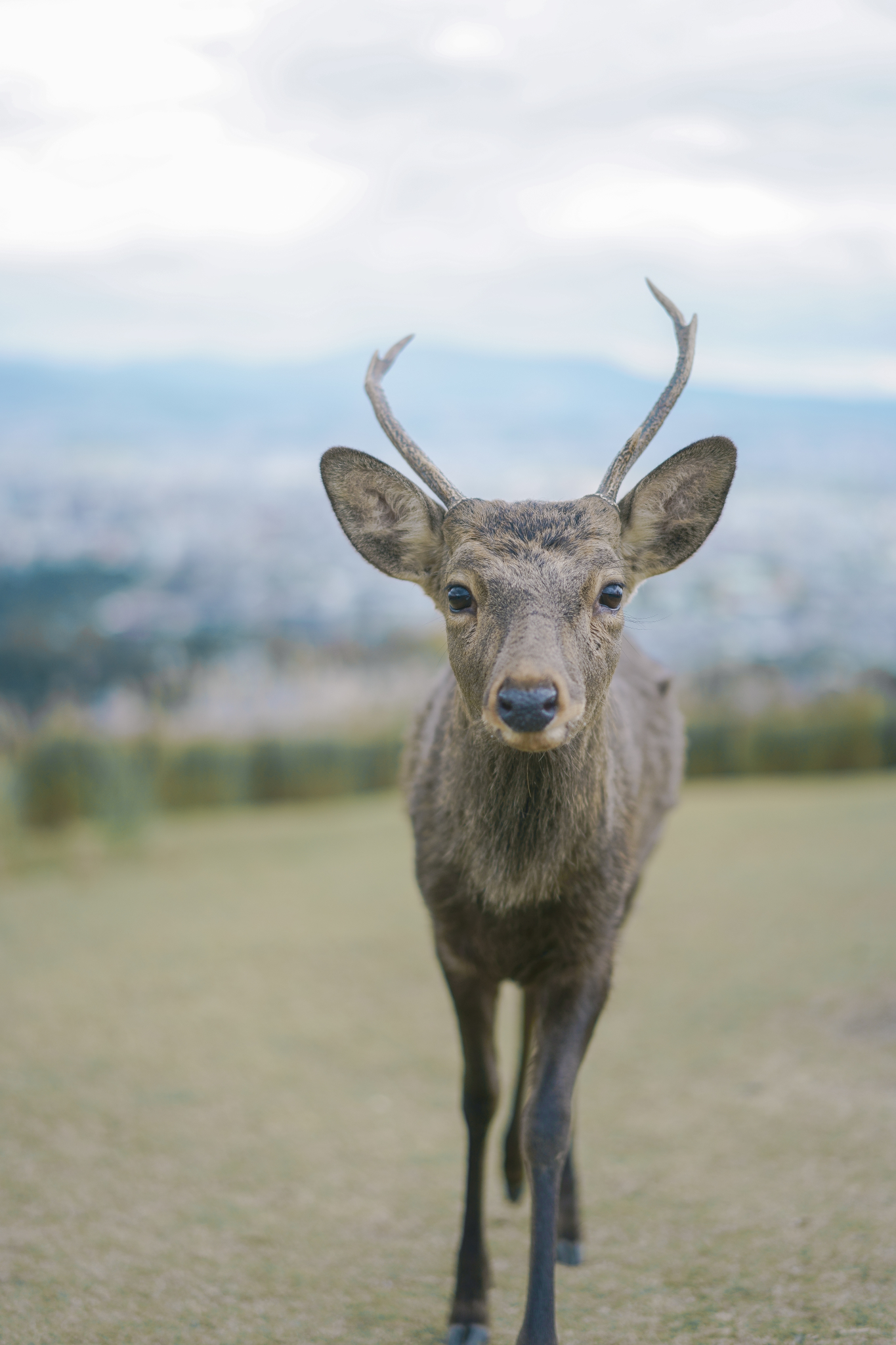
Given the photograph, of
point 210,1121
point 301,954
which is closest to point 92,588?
point 301,954

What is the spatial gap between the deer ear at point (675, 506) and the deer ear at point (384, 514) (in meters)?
0.45

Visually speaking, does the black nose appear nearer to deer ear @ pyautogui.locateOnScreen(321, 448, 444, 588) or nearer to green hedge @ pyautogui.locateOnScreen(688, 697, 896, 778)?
deer ear @ pyautogui.locateOnScreen(321, 448, 444, 588)

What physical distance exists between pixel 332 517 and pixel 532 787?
10.4 meters

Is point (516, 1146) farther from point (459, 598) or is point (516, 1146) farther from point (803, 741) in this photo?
point (803, 741)

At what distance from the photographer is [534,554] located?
84.5 inches

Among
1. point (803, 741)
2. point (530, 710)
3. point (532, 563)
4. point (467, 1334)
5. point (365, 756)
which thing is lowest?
point (467, 1334)

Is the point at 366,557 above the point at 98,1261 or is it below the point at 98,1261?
above

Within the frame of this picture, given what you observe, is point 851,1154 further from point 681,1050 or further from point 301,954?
point 301,954

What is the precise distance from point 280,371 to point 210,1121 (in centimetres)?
1321

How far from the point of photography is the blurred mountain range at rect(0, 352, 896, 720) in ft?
34.7

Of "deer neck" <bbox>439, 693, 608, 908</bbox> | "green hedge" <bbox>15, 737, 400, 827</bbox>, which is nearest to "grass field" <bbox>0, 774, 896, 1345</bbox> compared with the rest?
"green hedge" <bbox>15, 737, 400, 827</bbox>

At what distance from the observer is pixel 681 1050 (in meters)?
4.09

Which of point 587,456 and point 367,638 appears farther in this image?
point 587,456

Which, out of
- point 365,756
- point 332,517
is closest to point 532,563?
point 365,756
